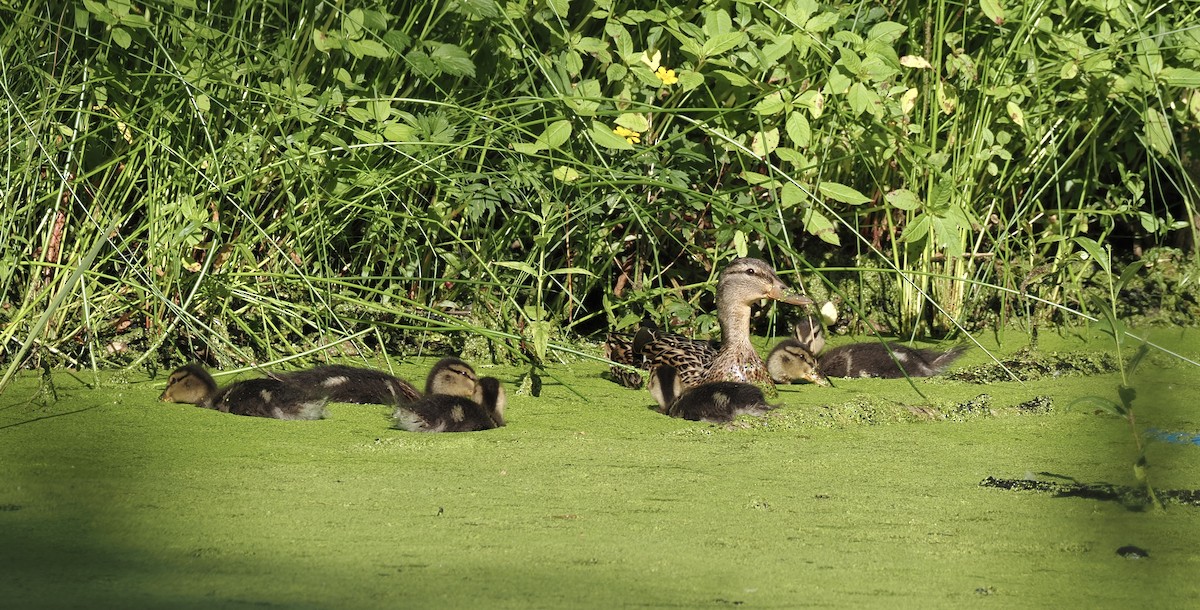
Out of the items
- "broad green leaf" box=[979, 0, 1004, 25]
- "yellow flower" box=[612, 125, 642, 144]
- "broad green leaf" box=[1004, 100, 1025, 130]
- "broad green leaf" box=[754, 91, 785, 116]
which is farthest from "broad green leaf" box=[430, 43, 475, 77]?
"broad green leaf" box=[1004, 100, 1025, 130]

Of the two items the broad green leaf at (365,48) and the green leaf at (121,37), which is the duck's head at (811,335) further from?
the green leaf at (121,37)

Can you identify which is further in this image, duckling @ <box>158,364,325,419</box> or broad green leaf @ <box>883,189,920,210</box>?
broad green leaf @ <box>883,189,920,210</box>

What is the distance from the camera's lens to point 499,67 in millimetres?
5320

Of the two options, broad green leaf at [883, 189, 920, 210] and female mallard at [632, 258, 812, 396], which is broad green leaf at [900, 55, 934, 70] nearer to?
broad green leaf at [883, 189, 920, 210]

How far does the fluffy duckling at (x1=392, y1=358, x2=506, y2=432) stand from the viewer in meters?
4.19

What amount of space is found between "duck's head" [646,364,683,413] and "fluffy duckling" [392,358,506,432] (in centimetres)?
59

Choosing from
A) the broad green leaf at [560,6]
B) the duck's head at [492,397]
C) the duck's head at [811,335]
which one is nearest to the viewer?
the duck's head at [492,397]

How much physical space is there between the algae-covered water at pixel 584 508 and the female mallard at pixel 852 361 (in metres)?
0.47

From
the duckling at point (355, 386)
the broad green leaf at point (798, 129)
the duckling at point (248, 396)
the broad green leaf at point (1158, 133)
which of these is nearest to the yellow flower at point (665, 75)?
the broad green leaf at point (798, 129)

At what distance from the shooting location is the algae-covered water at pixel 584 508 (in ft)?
8.54

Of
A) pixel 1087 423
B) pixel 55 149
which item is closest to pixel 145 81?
pixel 55 149

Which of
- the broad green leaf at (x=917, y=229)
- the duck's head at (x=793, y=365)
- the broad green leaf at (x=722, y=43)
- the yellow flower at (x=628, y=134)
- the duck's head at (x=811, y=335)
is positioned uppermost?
the broad green leaf at (x=722, y=43)

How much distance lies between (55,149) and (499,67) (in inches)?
63.6

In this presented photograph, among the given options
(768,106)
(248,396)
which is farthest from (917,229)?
(248,396)
